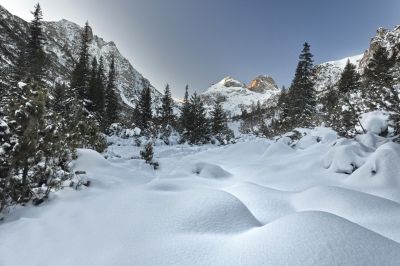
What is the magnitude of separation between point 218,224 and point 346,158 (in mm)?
4520

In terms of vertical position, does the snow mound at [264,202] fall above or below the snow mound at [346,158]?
below

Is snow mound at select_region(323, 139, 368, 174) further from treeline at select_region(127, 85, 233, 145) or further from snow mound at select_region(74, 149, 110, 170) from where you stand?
treeline at select_region(127, 85, 233, 145)

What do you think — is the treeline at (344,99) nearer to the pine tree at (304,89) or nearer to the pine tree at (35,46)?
the pine tree at (304,89)

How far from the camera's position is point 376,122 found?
27.8 ft

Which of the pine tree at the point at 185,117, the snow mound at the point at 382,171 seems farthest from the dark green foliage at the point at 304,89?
the snow mound at the point at 382,171

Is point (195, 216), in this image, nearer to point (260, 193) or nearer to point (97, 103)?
point (260, 193)

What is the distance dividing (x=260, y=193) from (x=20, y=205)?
3879mm

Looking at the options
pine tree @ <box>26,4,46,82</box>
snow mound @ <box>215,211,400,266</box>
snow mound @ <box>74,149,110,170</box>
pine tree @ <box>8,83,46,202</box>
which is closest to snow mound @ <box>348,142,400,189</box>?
snow mound @ <box>215,211,400,266</box>

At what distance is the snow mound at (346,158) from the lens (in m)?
6.64

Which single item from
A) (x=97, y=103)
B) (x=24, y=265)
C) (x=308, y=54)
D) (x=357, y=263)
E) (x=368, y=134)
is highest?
(x=308, y=54)

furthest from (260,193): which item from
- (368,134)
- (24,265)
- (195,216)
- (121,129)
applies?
(121,129)

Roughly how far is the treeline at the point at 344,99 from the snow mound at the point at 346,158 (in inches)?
44.5

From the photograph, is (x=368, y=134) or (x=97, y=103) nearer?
(x=368, y=134)

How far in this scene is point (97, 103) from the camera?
37.7 meters
